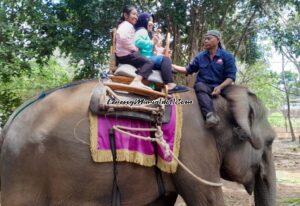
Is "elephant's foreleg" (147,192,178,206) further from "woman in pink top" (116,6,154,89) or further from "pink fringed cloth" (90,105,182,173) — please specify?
"woman in pink top" (116,6,154,89)

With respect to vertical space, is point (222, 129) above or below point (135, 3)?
below

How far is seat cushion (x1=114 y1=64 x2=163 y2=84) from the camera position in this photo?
420cm

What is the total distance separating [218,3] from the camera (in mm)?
10891

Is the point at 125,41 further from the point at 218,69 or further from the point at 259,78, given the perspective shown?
the point at 259,78

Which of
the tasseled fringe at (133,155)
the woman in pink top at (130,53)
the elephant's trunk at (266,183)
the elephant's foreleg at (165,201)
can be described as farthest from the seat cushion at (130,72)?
the elephant's trunk at (266,183)

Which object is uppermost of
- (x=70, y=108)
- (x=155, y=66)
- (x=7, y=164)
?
(x=155, y=66)

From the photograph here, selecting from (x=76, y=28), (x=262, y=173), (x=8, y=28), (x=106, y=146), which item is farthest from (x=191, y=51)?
(x=106, y=146)

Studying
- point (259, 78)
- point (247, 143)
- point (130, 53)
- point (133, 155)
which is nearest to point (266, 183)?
point (247, 143)

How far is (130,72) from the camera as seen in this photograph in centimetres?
421

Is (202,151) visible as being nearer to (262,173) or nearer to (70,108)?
(262,173)

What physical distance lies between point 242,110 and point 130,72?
1075 mm

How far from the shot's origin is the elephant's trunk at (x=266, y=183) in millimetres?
4535

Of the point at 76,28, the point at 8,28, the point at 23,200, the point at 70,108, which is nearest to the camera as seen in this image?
the point at 23,200

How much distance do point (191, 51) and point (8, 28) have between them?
4132 millimetres
